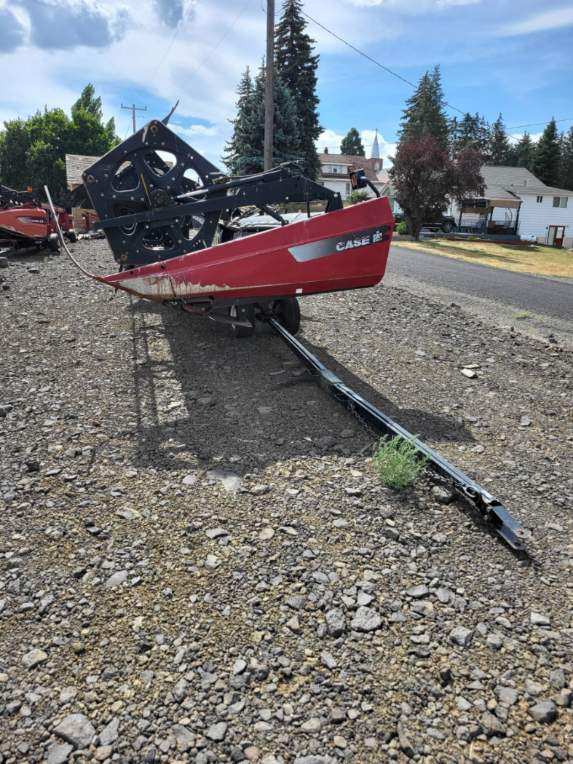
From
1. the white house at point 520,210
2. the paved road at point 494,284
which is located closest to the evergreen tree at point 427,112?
the white house at point 520,210

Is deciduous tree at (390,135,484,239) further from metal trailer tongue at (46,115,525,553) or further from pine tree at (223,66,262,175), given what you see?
metal trailer tongue at (46,115,525,553)

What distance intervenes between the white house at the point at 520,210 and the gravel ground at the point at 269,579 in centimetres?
4234

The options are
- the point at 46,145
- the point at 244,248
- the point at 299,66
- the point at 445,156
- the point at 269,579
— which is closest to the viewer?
the point at 269,579

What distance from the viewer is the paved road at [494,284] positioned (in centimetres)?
1080

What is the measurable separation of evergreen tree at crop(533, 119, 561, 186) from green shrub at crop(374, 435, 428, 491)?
249 ft

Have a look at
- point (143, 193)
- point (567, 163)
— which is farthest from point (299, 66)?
point (567, 163)

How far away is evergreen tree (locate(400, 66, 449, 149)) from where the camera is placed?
6688 centimetres

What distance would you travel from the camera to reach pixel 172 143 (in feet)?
20.9

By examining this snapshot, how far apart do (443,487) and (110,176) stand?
4.96 m

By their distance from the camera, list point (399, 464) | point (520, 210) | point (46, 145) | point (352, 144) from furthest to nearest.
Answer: point (352, 144)
point (46, 145)
point (520, 210)
point (399, 464)

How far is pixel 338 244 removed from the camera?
4953 millimetres

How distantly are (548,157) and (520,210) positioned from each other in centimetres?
2690

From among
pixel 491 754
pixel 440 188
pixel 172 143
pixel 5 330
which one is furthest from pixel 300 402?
pixel 440 188

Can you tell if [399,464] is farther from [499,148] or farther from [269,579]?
[499,148]
